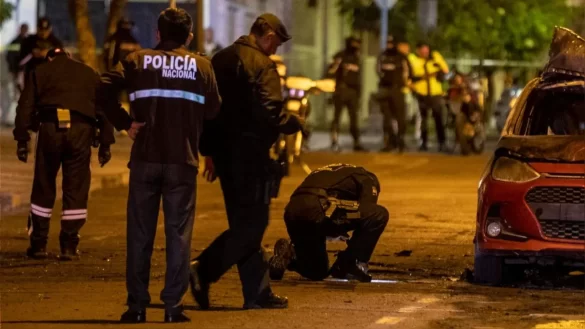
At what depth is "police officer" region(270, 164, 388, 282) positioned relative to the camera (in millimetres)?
10297

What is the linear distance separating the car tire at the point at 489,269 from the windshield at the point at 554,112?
1161 mm

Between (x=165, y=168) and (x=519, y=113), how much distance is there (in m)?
3.62

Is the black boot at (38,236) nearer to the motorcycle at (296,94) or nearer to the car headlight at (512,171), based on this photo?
the car headlight at (512,171)

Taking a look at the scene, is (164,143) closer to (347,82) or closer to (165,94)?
(165,94)

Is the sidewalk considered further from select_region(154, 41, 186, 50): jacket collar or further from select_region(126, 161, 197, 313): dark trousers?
select_region(154, 41, 186, 50): jacket collar

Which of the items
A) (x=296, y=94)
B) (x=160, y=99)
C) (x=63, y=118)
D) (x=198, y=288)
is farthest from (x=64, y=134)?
(x=296, y=94)

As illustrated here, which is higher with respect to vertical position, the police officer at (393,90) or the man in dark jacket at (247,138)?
the man in dark jacket at (247,138)

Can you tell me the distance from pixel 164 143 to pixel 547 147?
10.3 feet

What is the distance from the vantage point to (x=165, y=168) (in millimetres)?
8250

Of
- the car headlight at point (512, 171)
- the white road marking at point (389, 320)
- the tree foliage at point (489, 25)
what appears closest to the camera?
the white road marking at point (389, 320)

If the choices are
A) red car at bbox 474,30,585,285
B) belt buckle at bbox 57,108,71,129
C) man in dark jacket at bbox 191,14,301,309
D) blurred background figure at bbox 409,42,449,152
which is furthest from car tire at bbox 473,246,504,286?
blurred background figure at bbox 409,42,449,152

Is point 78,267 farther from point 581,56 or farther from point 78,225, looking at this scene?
point 581,56

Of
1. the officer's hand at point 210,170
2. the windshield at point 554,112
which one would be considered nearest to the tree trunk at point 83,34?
the windshield at point 554,112

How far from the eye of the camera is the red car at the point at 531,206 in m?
9.84
